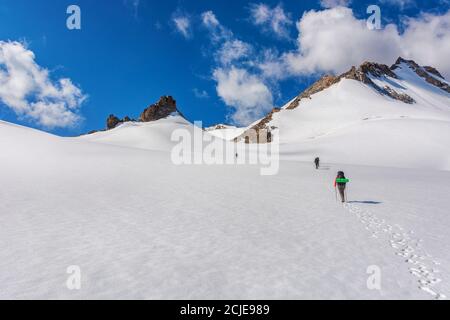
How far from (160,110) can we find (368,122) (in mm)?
103010

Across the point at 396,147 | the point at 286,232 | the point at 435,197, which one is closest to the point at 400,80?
the point at 396,147

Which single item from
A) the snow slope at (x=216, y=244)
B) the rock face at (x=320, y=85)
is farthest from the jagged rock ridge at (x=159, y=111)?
the snow slope at (x=216, y=244)

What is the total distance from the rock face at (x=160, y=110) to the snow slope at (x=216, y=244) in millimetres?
134648

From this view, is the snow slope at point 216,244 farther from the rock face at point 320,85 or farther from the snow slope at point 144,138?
the rock face at point 320,85

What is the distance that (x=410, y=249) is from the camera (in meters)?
8.48

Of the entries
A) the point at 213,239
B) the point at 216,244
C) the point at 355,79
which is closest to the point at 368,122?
the point at 213,239

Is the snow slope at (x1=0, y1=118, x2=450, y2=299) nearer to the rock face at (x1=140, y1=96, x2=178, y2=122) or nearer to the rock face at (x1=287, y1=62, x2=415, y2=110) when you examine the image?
the rock face at (x1=140, y1=96, x2=178, y2=122)

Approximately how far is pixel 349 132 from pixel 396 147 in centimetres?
1611

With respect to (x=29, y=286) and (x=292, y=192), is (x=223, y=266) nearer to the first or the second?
(x=29, y=286)

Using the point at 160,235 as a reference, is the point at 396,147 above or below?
above

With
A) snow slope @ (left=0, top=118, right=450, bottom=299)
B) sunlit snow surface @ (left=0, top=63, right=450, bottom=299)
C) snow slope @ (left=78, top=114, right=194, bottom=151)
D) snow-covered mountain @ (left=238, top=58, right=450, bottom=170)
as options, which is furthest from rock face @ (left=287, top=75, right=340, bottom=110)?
snow slope @ (left=0, top=118, right=450, bottom=299)

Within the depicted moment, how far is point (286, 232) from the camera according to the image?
389 inches

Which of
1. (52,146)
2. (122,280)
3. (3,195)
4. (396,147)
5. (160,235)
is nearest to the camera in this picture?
(122,280)

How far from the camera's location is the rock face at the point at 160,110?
486ft
